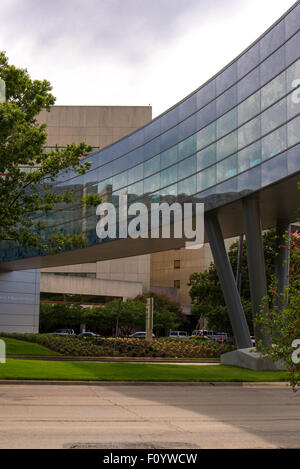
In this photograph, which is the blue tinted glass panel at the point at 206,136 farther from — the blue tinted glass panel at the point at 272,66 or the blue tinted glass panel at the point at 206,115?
the blue tinted glass panel at the point at 272,66

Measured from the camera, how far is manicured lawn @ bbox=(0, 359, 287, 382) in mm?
22422

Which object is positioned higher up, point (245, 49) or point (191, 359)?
point (245, 49)

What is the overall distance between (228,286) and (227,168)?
6.44 meters

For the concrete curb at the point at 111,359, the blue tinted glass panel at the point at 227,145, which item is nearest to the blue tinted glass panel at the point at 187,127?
the blue tinted glass panel at the point at 227,145

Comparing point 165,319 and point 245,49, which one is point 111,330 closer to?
point 165,319

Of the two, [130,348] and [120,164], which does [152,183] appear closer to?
[120,164]

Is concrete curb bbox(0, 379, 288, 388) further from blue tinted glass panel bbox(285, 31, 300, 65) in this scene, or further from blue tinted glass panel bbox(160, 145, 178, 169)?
blue tinted glass panel bbox(160, 145, 178, 169)

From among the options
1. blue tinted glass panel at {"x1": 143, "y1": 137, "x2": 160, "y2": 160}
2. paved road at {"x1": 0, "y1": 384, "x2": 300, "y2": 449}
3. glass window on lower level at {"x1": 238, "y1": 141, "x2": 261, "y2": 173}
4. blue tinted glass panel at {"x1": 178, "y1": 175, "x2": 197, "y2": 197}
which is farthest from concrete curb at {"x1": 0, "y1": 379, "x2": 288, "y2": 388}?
blue tinted glass panel at {"x1": 143, "y1": 137, "x2": 160, "y2": 160}

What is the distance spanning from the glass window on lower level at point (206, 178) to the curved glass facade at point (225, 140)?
0.17 feet

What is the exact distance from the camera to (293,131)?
2155cm

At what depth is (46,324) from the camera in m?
75.1

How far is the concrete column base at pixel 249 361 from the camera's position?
2706 centimetres

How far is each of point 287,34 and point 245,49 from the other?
135 inches
